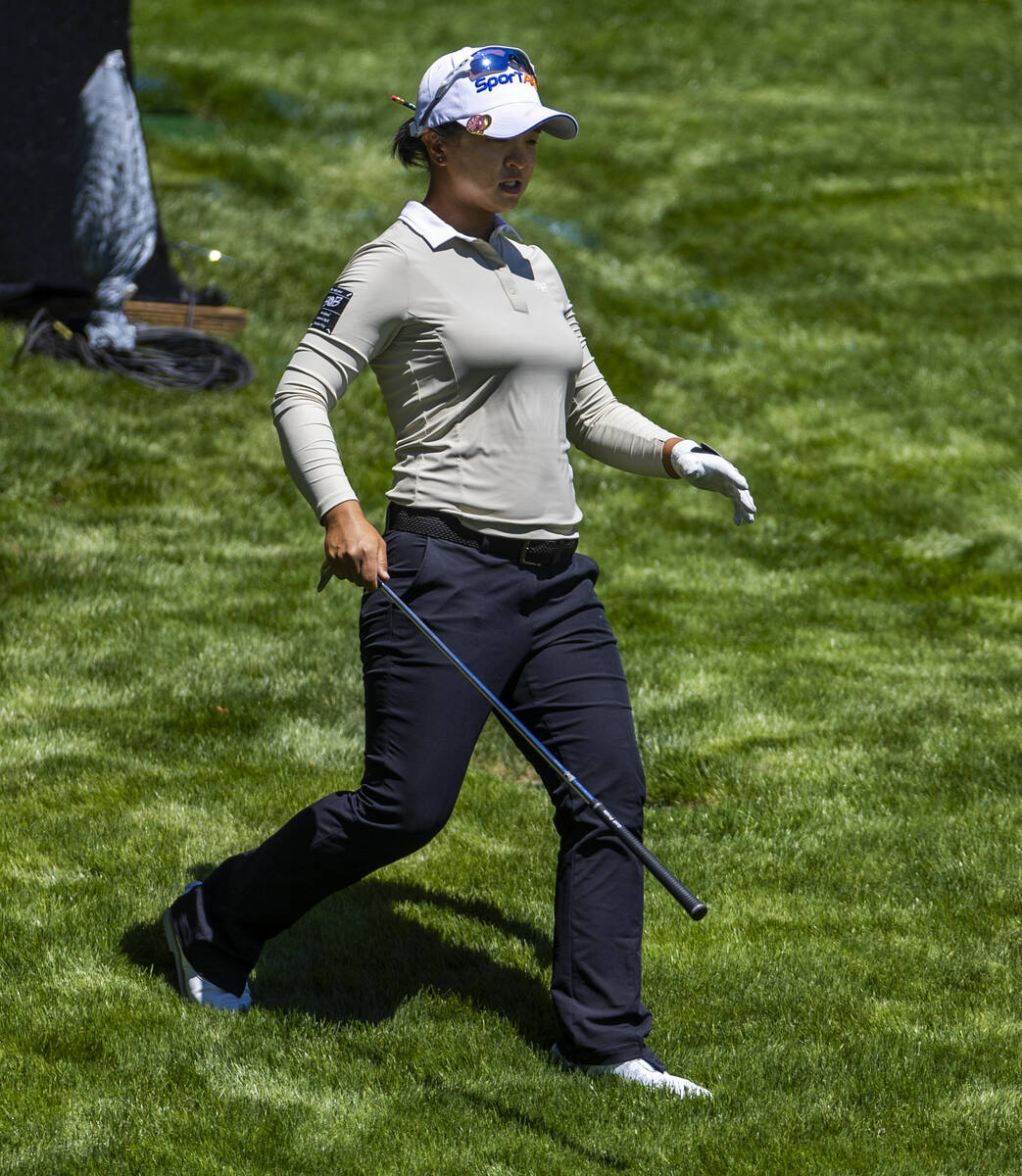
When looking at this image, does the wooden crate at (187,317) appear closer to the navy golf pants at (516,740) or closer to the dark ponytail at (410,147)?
the dark ponytail at (410,147)

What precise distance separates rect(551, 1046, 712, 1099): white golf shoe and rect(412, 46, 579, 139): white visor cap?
8.44 feet

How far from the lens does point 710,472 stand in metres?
4.42

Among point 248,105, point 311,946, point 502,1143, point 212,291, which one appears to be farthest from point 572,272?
point 502,1143

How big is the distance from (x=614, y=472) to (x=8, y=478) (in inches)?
187

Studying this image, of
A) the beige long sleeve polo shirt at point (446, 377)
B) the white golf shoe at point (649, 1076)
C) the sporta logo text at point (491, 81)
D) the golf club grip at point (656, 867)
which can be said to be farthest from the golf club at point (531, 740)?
the sporta logo text at point (491, 81)

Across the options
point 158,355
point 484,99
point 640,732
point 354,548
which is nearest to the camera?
point 354,548

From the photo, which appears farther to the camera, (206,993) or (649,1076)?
(206,993)

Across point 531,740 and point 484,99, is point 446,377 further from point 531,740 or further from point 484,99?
point 531,740

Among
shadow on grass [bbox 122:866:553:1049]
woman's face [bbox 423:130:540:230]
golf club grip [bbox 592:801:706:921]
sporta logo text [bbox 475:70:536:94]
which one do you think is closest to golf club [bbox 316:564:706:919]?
golf club grip [bbox 592:801:706:921]

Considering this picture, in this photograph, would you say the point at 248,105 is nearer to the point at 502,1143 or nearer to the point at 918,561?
the point at 918,561

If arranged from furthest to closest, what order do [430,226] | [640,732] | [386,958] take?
[640,732], [386,958], [430,226]

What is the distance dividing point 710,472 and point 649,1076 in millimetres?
1702

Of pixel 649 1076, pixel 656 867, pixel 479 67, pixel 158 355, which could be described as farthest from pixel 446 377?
pixel 158 355

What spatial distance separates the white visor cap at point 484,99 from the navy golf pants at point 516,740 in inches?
45.2
